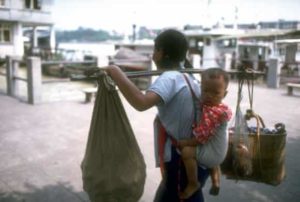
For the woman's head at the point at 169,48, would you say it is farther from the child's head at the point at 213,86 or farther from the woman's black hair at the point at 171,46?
the child's head at the point at 213,86

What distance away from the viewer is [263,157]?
2492 millimetres

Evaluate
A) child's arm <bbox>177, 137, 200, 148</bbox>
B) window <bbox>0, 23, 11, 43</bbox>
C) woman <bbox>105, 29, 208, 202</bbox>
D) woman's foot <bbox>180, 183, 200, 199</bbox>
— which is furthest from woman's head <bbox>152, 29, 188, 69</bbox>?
window <bbox>0, 23, 11, 43</bbox>

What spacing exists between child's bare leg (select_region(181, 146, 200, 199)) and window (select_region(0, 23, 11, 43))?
1318 inches

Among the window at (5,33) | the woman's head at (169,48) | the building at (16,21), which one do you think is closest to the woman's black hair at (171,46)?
the woman's head at (169,48)

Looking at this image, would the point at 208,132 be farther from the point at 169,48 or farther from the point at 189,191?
Answer: the point at 169,48

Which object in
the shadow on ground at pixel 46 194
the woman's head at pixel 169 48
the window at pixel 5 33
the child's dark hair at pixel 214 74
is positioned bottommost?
the shadow on ground at pixel 46 194

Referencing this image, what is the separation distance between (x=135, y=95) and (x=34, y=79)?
802 cm

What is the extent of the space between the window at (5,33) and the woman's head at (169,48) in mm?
33288

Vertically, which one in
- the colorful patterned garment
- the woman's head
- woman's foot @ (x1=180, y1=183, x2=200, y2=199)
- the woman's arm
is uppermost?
the woman's head

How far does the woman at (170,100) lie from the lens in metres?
1.84

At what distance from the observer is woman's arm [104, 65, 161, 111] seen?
1.78m

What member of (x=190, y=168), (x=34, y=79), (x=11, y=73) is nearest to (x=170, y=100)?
(x=190, y=168)

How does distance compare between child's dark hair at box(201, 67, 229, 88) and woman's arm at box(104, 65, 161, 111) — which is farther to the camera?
child's dark hair at box(201, 67, 229, 88)

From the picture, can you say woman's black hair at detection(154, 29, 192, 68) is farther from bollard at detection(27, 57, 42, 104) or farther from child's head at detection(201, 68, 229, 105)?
bollard at detection(27, 57, 42, 104)
